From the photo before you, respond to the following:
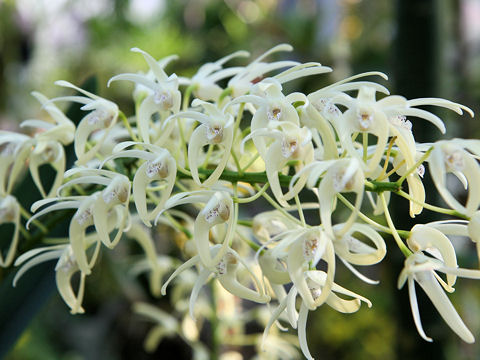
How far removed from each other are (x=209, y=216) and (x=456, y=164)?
158 millimetres

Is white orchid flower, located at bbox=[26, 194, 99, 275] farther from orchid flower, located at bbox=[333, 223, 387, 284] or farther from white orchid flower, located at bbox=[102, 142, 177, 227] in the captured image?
orchid flower, located at bbox=[333, 223, 387, 284]

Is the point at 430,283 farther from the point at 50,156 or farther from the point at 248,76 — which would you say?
the point at 50,156

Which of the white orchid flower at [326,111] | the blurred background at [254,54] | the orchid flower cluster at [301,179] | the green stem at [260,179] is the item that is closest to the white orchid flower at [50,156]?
the orchid flower cluster at [301,179]

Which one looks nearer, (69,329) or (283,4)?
(69,329)

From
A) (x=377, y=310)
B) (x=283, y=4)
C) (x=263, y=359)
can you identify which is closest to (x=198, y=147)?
(x=263, y=359)

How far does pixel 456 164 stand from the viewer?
309 millimetres

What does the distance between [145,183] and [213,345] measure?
37 cm

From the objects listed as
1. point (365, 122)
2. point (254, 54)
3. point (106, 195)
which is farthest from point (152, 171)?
point (254, 54)

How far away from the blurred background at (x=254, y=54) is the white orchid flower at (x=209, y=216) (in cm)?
42

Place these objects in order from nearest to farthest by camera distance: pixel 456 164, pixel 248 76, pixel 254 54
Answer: pixel 456 164 < pixel 248 76 < pixel 254 54

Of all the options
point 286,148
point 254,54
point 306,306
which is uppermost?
point 286,148

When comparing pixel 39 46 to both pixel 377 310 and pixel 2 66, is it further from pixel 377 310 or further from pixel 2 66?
pixel 377 310

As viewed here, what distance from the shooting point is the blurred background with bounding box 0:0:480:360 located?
73 centimetres

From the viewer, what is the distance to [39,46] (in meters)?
1.74
